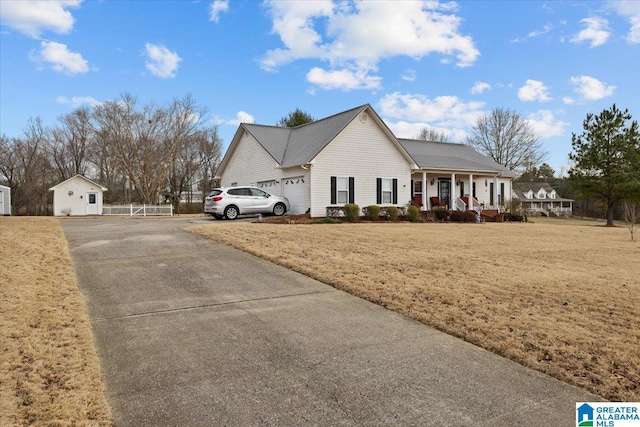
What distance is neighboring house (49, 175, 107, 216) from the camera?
33.3 metres

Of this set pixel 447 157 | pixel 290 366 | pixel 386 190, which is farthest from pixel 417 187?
pixel 290 366

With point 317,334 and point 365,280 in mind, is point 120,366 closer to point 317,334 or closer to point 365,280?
point 317,334

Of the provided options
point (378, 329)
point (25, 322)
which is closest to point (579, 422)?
point (378, 329)

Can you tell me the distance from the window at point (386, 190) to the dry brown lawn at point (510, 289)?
10636 millimetres

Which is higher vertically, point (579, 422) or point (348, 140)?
point (348, 140)

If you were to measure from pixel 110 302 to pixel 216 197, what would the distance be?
1400 cm

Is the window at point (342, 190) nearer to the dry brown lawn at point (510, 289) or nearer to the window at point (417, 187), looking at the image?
the window at point (417, 187)

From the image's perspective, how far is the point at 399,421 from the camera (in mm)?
2908

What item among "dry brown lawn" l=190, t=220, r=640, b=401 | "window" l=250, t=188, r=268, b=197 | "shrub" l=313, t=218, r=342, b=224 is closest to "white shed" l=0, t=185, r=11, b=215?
"window" l=250, t=188, r=268, b=197

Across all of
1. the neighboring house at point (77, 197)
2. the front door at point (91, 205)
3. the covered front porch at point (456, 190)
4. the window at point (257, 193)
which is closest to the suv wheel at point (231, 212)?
the window at point (257, 193)

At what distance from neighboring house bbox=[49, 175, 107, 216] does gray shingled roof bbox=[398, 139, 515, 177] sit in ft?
82.6

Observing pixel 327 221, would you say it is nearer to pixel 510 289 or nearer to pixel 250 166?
pixel 250 166

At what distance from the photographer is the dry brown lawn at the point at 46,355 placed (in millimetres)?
2900

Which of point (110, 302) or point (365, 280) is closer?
point (110, 302)
